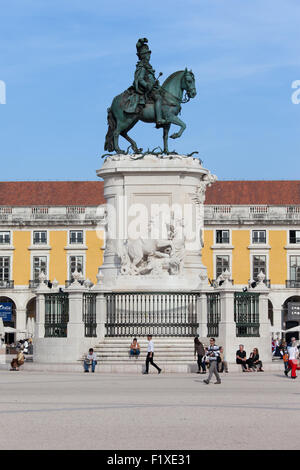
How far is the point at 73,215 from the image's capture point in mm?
83062

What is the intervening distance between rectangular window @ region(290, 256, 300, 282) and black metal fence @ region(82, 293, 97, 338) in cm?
5014

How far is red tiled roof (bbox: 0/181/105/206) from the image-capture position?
84.2m

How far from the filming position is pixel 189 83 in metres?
34.9

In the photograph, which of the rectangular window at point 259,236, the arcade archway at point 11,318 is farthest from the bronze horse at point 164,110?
the rectangular window at point 259,236

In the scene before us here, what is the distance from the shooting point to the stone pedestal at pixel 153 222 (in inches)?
1314

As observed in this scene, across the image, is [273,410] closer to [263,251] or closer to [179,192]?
[179,192]

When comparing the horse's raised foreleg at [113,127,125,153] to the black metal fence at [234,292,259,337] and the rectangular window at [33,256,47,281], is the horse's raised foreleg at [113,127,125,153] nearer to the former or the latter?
the black metal fence at [234,292,259,337]

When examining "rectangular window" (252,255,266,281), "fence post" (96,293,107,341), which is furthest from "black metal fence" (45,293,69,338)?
"rectangular window" (252,255,266,281)

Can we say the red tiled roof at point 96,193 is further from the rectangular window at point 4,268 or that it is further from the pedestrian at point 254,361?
the pedestrian at point 254,361

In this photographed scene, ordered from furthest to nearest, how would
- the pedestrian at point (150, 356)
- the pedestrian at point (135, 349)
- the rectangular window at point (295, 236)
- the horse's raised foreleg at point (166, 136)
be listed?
1. the rectangular window at point (295, 236)
2. the horse's raised foreleg at point (166, 136)
3. the pedestrian at point (135, 349)
4. the pedestrian at point (150, 356)

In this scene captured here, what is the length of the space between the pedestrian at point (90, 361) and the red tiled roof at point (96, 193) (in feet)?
174
